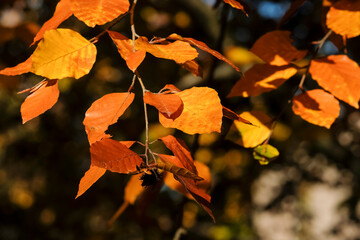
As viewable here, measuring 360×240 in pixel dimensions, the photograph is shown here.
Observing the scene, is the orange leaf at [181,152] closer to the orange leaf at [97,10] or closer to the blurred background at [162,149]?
the orange leaf at [97,10]

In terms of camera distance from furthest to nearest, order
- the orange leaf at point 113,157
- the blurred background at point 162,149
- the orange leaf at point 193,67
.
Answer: the blurred background at point 162,149 < the orange leaf at point 193,67 < the orange leaf at point 113,157

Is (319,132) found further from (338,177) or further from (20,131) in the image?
(20,131)

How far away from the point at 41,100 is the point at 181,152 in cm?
19

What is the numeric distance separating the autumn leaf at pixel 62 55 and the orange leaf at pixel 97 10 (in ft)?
0.11

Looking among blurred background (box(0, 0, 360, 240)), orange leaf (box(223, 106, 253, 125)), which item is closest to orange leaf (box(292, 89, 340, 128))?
orange leaf (box(223, 106, 253, 125))

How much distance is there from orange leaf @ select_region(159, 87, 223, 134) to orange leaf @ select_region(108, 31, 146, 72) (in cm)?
8

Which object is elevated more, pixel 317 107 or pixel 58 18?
A: pixel 58 18

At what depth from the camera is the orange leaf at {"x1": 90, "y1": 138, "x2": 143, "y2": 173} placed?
403 millimetres

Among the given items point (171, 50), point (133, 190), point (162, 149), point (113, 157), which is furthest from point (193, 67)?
point (162, 149)

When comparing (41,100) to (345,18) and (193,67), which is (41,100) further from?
(345,18)

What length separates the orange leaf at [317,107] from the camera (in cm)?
58

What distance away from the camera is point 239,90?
598mm

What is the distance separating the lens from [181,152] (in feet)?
1.55

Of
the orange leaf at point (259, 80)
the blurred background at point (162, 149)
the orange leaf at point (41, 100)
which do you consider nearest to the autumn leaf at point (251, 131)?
the orange leaf at point (259, 80)
